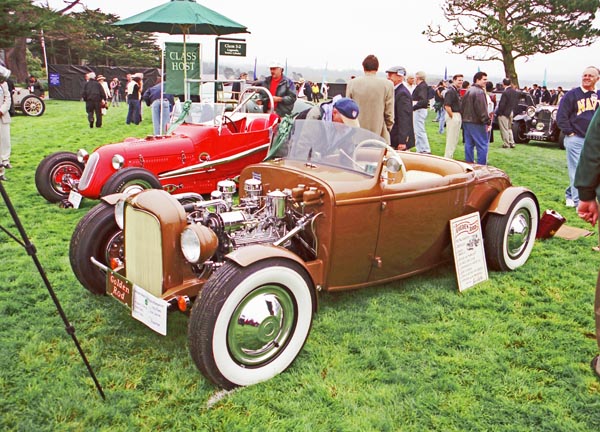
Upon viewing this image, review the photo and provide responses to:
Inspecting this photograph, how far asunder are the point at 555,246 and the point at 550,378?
2.69 metres

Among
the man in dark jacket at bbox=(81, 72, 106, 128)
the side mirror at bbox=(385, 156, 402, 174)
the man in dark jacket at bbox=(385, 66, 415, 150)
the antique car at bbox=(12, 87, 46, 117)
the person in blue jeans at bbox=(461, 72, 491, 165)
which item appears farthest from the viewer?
the antique car at bbox=(12, 87, 46, 117)

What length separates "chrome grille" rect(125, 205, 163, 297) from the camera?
296cm

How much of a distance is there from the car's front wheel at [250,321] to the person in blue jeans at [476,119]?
649 centimetres

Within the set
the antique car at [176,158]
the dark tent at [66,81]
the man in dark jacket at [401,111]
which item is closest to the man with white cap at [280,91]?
the antique car at [176,158]

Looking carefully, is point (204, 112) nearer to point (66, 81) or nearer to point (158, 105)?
point (158, 105)

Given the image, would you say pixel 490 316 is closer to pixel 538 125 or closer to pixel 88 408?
pixel 88 408

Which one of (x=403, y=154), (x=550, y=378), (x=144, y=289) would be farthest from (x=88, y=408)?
(x=403, y=154)

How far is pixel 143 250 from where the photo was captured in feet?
10.0

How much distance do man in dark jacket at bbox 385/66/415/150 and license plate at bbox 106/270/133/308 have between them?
17.9 feet

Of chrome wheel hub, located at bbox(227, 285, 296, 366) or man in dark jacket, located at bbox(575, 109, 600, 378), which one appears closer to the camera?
man in dark jacket, located at bbox(575, 109, 600, 378)

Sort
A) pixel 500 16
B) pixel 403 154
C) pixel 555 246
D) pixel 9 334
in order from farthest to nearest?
1. pixel 500 16
2. pixel 555 246
3. pixel 403 154
4. pixel 9 334

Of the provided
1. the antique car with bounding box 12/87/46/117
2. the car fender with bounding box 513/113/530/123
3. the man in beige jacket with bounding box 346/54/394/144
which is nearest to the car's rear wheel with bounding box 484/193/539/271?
the man in beige jacket with bounding box 346/54/394/144

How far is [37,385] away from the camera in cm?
275

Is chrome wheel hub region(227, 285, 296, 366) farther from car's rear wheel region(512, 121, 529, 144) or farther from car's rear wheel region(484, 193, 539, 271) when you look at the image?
car's rear wheel region(512, 121, 529, 144)
